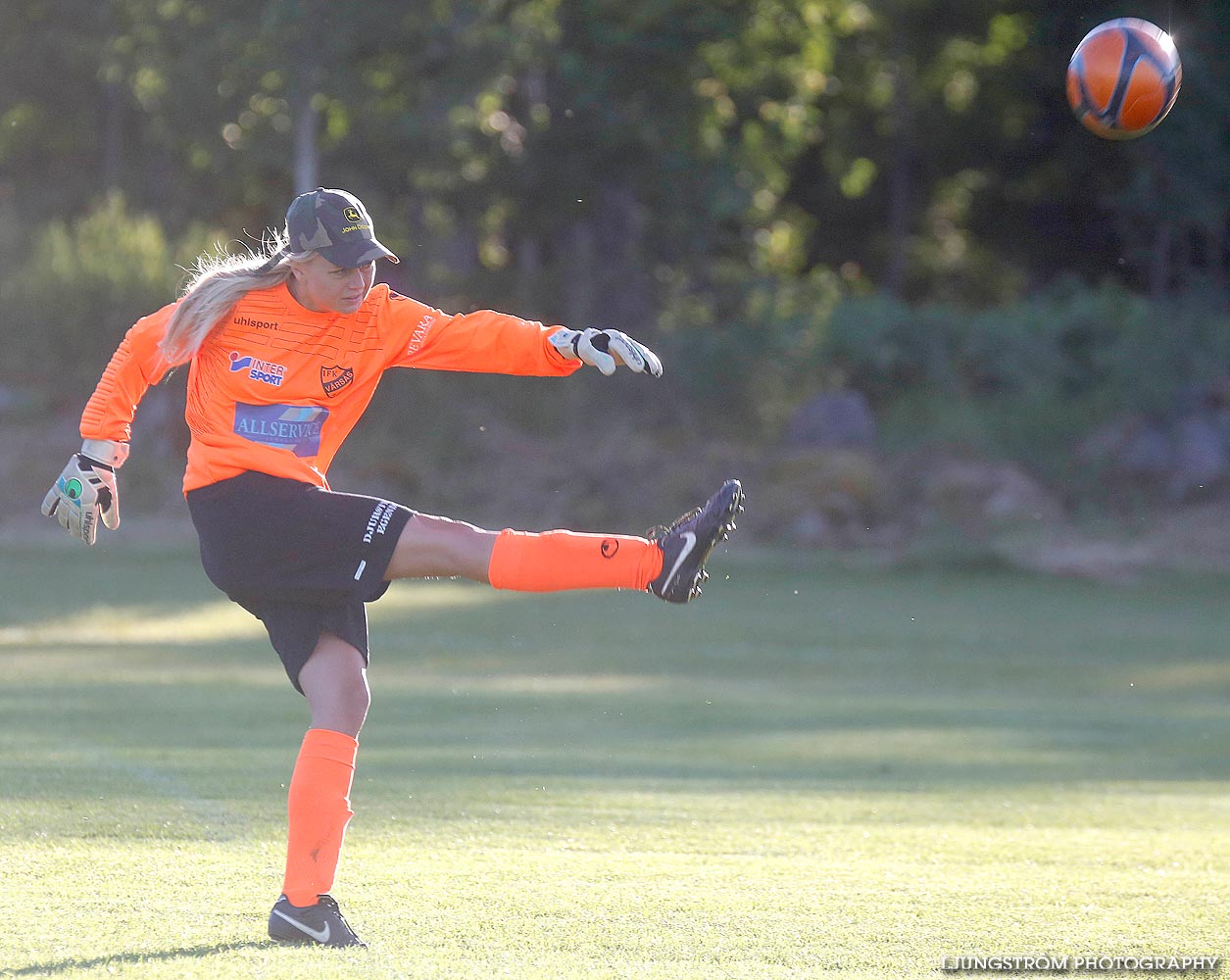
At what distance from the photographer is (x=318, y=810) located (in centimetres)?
490

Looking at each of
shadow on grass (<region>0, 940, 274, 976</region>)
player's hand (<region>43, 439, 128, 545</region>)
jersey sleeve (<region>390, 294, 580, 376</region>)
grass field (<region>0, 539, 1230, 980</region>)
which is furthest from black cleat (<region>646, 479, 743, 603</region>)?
player's hand (<region>43, 439, 128, 545</region>)

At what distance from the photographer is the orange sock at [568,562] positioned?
4.95 meters

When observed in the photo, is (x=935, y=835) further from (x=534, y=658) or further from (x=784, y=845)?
(x=534, y=658)

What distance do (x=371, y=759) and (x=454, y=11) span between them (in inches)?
757

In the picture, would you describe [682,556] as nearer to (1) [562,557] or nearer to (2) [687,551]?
(2) [687,551]

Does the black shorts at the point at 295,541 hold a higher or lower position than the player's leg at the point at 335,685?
higher

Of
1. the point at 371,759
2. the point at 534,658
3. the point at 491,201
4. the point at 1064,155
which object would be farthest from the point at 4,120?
the point at 371,759

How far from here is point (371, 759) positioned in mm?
8766

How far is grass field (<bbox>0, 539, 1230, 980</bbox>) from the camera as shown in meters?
4.97

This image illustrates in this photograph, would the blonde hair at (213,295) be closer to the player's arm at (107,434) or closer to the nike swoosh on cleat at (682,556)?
the player's arm at (107,434)

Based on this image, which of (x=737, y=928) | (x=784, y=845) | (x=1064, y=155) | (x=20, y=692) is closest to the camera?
(x=737, y=928)

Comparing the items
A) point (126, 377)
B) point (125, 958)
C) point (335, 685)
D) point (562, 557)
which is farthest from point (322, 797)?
point (126, 377)

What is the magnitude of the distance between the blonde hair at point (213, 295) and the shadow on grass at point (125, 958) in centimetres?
156

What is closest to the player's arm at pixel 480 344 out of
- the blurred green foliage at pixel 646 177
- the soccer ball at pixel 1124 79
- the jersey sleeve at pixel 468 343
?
the jersey sleeve at pixel 468 343
